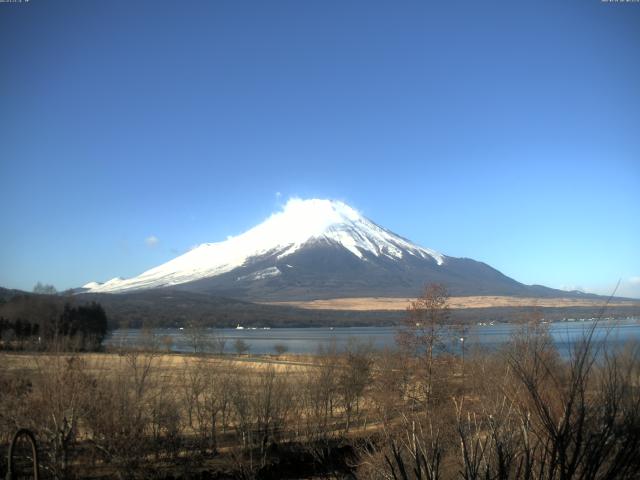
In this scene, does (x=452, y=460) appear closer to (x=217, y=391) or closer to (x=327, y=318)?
(x=217, y=391)

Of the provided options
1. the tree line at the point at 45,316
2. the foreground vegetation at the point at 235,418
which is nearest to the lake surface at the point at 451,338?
the foreground vegetation at the point at 235,418

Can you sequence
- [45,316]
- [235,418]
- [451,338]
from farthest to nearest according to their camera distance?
[45,316]
[451,338]
[235,418]

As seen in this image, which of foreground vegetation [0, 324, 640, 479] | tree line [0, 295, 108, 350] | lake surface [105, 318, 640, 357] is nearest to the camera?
lake surface [105, 318, 640, 357]

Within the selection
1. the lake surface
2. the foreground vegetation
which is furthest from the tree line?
the foreground vegetation

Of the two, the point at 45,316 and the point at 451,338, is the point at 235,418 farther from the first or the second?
the point at 45,316

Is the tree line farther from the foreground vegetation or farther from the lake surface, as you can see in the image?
the foreground vegetation

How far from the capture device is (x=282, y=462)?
2383cm

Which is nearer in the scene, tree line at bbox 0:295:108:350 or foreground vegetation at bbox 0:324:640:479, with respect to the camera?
foreground vegetation at bbox 0:324:640:479

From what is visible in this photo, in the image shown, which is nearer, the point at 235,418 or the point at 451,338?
the point at 235,418

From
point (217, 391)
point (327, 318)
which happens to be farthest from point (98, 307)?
point (327, 318)

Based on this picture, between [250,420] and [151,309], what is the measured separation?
175946 millimetres

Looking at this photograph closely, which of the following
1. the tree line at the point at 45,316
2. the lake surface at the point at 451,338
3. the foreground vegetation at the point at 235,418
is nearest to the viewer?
the lake surface at the point at 451,338

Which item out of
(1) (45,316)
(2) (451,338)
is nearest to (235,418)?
(2) (451,338)

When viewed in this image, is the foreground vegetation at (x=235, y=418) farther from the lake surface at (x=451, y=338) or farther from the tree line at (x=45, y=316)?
the tree line at (x=45, y=316)
